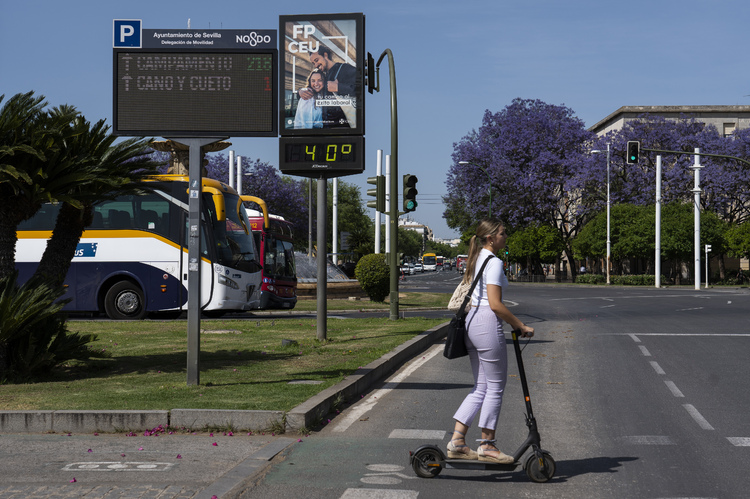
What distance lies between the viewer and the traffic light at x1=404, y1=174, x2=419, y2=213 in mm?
18938

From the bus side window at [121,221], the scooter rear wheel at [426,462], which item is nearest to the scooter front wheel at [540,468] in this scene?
the scooter rear wheel at [426,462]

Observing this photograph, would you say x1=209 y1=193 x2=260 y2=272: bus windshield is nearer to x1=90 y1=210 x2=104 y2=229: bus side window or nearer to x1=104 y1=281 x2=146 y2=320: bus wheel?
x1=104 y1=281 x2=146 y2=320: bus wheel

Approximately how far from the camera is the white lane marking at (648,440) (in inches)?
271

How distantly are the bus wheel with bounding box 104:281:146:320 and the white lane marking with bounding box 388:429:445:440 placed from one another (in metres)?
15.6

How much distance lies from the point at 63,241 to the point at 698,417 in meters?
7.45

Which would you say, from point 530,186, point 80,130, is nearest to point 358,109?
point 80,130

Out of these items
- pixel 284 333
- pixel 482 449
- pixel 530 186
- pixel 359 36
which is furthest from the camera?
pixel 530 186

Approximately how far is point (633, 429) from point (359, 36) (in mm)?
8338

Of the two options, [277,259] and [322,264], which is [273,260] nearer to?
[277,259]

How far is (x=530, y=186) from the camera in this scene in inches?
2445

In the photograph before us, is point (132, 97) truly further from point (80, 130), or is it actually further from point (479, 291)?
point (479, 291)

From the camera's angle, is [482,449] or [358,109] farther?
[358,109]

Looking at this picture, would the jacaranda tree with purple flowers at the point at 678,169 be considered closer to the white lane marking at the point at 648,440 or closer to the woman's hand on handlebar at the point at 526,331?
the white lane marking at the point at 648,440

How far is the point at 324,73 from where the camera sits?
44.4 feet
